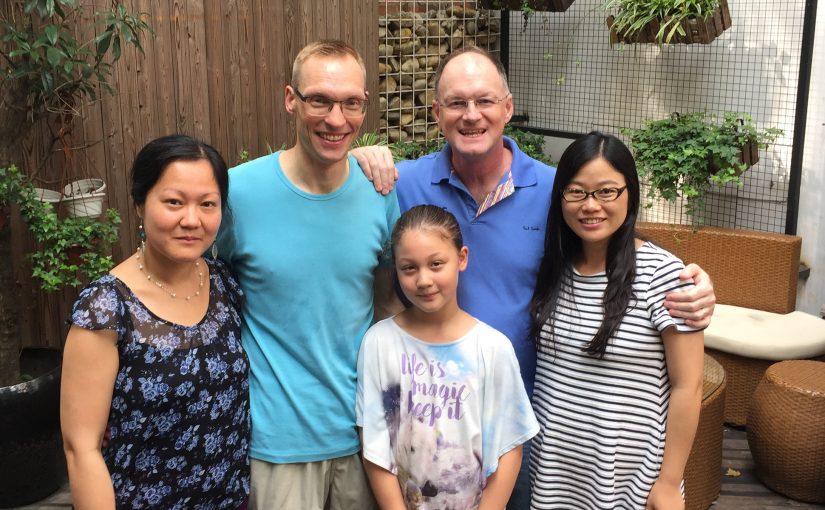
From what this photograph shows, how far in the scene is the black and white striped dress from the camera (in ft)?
6.52

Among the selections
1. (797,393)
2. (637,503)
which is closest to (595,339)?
(637,503)

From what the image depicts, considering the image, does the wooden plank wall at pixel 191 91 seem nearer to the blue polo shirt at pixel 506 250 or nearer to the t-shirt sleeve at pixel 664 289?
the blue polo shirt at pixel 506 250

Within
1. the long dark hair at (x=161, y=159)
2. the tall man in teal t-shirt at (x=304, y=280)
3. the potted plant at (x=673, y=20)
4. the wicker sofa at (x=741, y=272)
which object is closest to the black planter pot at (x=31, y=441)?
the tall man in teal t-shirt at (x=304, y=280)

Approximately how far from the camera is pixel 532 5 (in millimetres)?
5504

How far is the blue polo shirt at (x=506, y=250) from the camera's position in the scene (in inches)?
85.2

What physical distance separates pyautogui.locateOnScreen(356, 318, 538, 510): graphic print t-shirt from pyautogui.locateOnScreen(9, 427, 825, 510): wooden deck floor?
2.06 metres

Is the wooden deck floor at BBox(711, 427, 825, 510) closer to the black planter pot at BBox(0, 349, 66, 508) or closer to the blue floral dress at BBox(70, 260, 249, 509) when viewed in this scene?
the blue floral dress at BBox(70, 260, 249, 509)

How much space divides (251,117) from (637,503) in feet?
10.9

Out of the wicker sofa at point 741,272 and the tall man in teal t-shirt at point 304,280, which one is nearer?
the tall man in teal t-shirt at point 304,280

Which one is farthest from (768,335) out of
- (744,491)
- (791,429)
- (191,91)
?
(191,91)

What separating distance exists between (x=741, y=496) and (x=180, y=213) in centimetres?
304

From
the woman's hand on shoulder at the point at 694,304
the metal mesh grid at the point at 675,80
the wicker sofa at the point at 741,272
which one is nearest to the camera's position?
the woman's hand on shoulder at the point at 694,304

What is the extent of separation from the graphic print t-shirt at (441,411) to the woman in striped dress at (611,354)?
0.15 meters

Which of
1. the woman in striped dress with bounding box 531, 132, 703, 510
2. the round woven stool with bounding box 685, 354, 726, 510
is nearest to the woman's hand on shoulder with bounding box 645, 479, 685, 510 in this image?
the woman in striped dress with bounding box 531, 132, 703, 510
